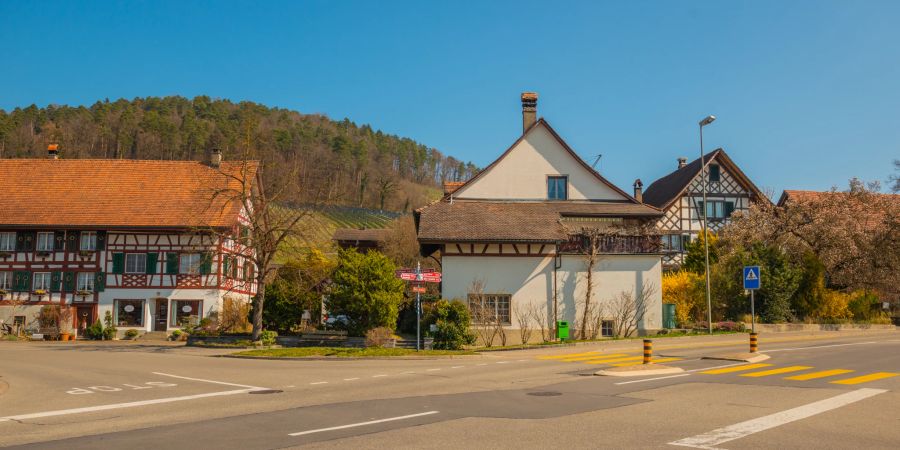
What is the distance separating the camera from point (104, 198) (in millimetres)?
44500

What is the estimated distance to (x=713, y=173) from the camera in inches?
2215

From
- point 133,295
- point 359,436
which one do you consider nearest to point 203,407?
point 359,436

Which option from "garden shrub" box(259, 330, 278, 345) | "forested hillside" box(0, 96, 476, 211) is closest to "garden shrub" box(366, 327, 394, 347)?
"garden shrub" box(259, 330, 278, 345)

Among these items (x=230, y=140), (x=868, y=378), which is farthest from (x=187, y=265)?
(x=230, y=140)

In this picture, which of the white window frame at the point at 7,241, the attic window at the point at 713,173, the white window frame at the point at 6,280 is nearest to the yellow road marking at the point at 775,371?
the attic window at the point at 713,173

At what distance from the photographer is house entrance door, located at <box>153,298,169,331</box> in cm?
4200

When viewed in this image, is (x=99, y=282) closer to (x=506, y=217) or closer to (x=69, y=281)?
(x=69, y=281)

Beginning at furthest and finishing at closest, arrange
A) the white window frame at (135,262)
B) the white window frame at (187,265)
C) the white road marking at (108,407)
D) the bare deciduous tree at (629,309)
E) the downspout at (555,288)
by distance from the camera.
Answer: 1. the white window frame at (135,262)
2. the white window frame at (187,265)
3. the bare deciduous tree at (629,309)
4. the downspout at (555,288)
5. the white road marking at (108,407)

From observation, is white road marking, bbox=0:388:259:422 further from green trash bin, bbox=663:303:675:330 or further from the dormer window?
the dormer window

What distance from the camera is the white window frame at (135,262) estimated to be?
42625 millimetres

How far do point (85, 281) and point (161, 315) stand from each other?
205 inches

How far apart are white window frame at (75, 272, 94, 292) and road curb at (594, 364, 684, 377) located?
3550 cm

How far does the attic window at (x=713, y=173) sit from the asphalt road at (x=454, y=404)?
3474 centimetres

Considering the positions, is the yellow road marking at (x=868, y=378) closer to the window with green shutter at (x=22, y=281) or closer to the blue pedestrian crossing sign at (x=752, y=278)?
the blue pedestrian crossing sign at (x=752, y=278)
